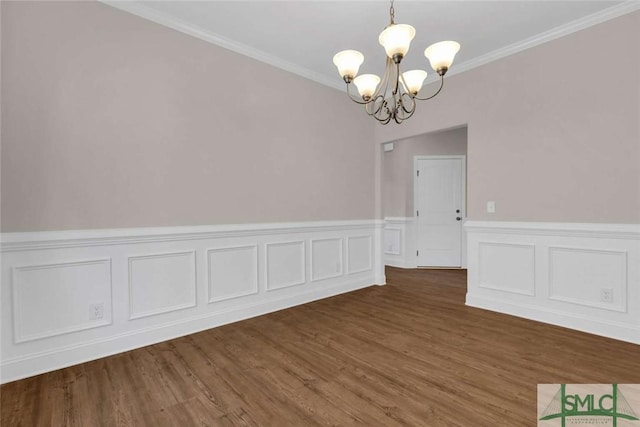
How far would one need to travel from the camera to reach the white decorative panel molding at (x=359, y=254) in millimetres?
4293

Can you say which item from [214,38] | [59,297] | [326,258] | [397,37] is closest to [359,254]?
[326,258]

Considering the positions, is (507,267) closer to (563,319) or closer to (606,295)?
(563,319)

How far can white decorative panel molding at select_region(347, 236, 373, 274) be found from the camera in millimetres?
4293

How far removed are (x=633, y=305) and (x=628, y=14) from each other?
96.9 inches

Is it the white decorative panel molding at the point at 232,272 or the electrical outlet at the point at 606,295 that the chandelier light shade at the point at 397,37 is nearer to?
the white decorative panel molding at the point at 232,272

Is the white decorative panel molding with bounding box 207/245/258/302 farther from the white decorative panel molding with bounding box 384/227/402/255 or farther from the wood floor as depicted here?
the white decorative panel molding with bounding box 384/227/402/255

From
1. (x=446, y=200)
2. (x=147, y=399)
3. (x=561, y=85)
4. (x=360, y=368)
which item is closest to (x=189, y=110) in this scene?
(x=147, y=399)

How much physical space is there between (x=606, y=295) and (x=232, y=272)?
348 cm

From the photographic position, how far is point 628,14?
2.58 metres

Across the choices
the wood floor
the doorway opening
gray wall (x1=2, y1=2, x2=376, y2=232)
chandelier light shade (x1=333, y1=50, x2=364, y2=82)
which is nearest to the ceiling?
gray wall (x1=2, y1=2, x2=376, y2=232)

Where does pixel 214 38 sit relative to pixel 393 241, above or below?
above

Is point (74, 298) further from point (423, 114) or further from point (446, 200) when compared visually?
point (446, 200)

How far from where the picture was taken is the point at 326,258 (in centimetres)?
402

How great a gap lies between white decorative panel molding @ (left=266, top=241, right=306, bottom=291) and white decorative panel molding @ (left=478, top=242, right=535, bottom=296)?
2099mm
